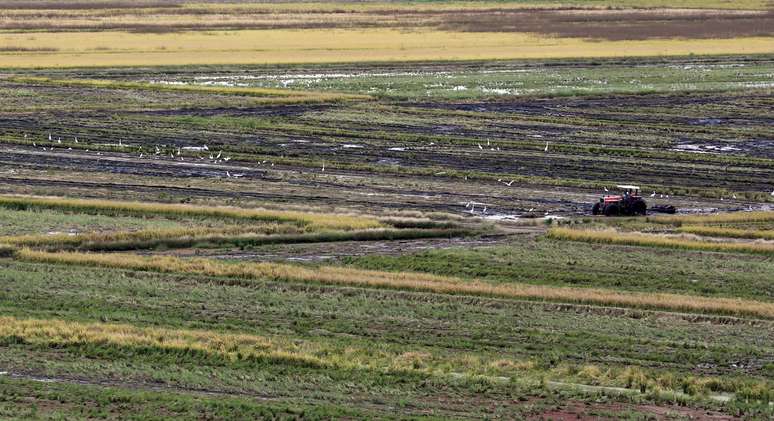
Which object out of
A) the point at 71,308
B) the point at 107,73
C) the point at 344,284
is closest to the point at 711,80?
the point at 107,73

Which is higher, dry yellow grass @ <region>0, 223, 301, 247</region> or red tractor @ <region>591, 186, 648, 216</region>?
red tractor @ <region>591, 186, 648, 216</region>

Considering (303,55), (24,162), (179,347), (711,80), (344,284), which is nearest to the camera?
(179,347)

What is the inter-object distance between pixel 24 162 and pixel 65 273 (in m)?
23.2

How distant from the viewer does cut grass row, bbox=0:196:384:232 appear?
167ft

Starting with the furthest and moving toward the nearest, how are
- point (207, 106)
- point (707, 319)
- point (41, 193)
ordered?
point (207, 106) → point (41, 193) → point (707, 319)

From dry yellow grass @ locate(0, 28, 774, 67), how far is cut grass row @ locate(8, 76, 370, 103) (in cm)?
1055

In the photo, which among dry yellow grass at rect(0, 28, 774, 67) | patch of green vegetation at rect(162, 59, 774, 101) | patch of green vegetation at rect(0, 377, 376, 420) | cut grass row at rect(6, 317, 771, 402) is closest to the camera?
patch of green vegetation at rect(0, 377, 376, 420)

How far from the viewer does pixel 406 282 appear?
42.3 meters

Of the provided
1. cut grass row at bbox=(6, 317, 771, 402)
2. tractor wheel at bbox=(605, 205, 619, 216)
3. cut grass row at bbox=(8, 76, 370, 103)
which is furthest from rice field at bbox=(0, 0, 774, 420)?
tractor wheel at bbox=(605, 205, 619, 216)

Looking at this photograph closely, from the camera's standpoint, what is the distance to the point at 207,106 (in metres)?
82.9

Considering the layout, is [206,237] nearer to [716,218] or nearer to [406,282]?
[406,282]

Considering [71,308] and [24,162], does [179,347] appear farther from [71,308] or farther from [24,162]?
[24,162]

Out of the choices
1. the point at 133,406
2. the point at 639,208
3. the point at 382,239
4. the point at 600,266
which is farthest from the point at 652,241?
the point at 133,406

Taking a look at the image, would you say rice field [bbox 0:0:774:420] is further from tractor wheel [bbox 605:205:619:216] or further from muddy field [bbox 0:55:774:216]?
tractor wheel [bbox 605:205:619:216]
